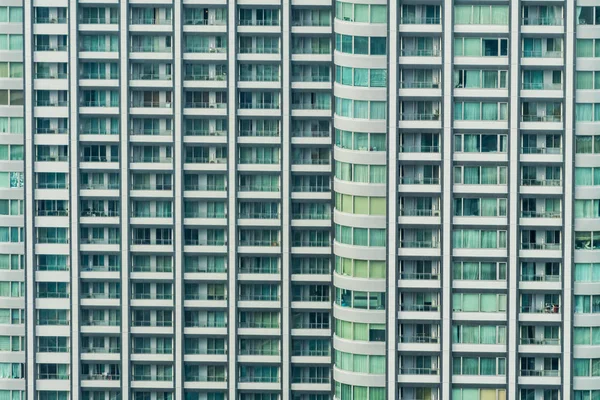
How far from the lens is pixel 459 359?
190875 millimetres

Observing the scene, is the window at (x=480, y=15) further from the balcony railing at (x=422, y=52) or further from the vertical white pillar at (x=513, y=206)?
the balcony railing at (x=422, y=52)

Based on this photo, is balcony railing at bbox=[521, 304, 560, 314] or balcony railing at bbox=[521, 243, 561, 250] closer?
balcony railing at bbox=[521, 243, 561, 250]

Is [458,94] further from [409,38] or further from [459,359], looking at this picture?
[459,359]

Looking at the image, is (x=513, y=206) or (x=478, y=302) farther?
(x=478, y=302)

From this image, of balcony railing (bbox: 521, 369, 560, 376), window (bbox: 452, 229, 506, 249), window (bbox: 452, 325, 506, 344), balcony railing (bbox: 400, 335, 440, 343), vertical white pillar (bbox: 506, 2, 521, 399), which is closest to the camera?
vertical white pillar (bbox: 506, 2, 521, 399)

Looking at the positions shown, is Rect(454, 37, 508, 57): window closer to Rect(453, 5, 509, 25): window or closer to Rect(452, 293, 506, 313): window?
Rect(453, 5, 509, 25): window

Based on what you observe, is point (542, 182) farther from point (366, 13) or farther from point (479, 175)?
point (366, 13)

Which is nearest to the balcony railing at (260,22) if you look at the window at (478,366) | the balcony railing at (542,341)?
the window at (478,366)

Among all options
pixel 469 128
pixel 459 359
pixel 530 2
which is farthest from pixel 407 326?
pixel 530 2

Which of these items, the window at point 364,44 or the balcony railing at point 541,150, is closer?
the window at point 364,44

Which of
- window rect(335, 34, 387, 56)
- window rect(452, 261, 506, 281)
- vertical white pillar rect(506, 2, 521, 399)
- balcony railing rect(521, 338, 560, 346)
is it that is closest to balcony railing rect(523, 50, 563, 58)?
vertical white pillar rect(506, 2, 521, 399)

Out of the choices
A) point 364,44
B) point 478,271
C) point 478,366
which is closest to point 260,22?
point 364,44

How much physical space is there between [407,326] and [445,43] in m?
25.3

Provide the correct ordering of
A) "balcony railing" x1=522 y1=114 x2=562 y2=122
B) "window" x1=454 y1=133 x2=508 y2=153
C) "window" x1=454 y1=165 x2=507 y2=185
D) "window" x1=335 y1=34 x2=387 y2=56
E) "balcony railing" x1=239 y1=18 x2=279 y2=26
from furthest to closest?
"balcony railing" x1=239 y1=18 x2=279 y2=26 < "window" x1=454 y1=165 x2=507 y2=185 < "balcony railing" x1=522 y1=114 x2=562 y2=122 < "window" x1=454 y1=133 x2=508 y2=153 < "window" x1=335 y1=34 x2=387 y2=56
